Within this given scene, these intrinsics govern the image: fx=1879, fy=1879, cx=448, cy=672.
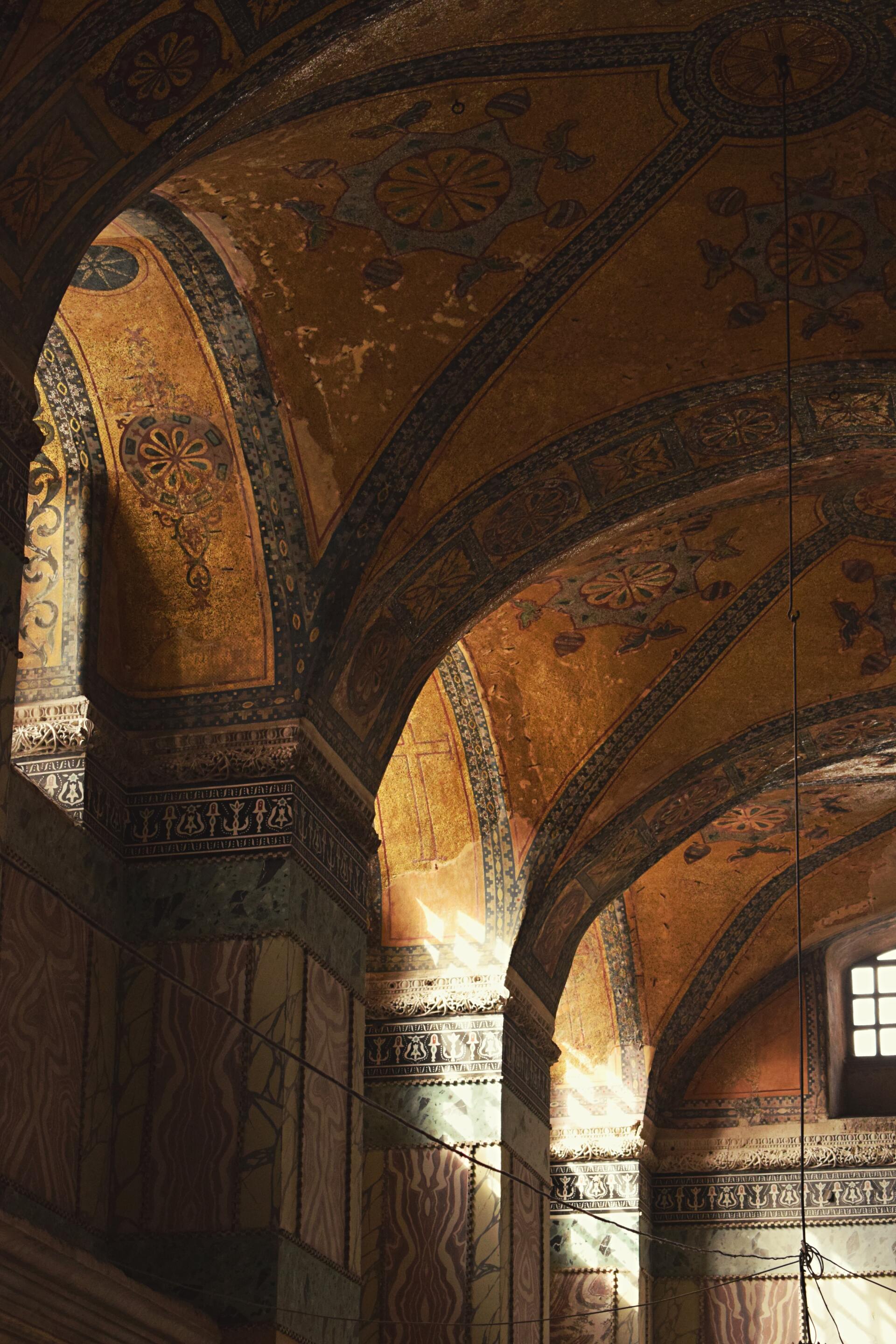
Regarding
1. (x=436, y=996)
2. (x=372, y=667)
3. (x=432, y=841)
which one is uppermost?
(x=372, y=667)

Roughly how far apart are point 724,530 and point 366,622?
2.44 m

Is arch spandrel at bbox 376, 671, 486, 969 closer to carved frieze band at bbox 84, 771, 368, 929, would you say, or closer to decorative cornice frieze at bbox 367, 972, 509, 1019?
decorative cornice frieze at bbox 367, 972, 509, 1019

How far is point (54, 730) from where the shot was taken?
8.33 meters

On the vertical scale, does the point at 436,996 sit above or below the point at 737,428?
below

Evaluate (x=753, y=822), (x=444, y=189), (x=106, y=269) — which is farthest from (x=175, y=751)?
(x=753, y=822)

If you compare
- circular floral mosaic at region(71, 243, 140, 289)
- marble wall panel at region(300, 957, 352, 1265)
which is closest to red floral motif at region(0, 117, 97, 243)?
circular floral mosaic at region(71, 243, 140, 289)

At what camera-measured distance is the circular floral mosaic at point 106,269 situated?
809 centimetres

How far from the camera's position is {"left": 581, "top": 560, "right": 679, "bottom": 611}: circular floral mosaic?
10.5 metres

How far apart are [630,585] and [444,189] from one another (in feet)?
10.7

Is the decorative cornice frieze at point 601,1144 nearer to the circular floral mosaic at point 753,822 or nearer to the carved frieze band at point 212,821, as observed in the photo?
the circular floral mosaic at point 753,822

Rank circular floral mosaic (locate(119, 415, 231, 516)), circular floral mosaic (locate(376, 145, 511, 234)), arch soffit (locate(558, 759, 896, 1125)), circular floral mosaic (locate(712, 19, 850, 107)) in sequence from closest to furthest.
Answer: circular floral mosaic (locate(712, 19, 850, 107))
circular floral mosaic (locate(376, 145, 511, 234))
circular floral mosaic (locate(119, 415, 231, 516))
arch soffit (locate(558, 759, 896, 1125))

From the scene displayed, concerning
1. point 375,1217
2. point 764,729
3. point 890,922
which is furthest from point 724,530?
point 890,922

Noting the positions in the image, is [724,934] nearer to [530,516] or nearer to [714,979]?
[714,979]

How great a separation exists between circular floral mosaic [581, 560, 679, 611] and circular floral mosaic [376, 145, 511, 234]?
2.93m
